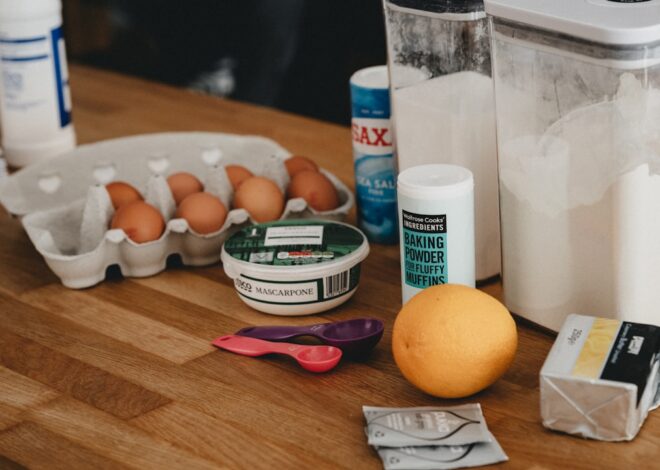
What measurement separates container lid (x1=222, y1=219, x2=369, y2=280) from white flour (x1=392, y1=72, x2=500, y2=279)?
0.45 ft

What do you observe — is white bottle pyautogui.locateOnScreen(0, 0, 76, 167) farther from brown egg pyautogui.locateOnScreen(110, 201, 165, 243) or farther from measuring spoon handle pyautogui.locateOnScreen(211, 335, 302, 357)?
measuring spoon handle pyautogui.locateOnScreen(211, 335, 302, 357)

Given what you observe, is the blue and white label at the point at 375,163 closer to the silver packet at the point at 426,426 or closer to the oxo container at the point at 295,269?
the oxo container at the point at 295,269

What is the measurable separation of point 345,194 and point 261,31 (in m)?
1.20

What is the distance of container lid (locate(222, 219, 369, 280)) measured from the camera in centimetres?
122

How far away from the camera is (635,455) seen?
0.94 m

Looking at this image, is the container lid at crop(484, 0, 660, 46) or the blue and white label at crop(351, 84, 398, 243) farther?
the blue and white label at crop(351, 84, 398, 243)

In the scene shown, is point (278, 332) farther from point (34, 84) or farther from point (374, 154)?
point (34, 84)

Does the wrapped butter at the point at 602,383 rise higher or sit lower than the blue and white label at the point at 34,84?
lower

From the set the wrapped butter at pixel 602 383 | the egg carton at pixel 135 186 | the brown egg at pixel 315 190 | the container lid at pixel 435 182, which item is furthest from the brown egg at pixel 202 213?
the wrapped butter at pixel 602 383

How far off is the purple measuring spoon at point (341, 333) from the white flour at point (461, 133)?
0.22m

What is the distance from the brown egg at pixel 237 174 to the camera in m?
1.47

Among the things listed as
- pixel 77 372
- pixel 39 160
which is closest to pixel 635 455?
pixel 77 372

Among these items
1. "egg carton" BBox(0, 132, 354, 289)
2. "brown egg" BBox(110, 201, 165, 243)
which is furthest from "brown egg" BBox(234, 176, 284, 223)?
"brown egg" BBox(110, 201, 165, 243)

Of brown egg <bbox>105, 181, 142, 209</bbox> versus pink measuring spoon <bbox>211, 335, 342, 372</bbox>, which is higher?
brown egg <bbox>105, 181, 142, 209</bbox>
